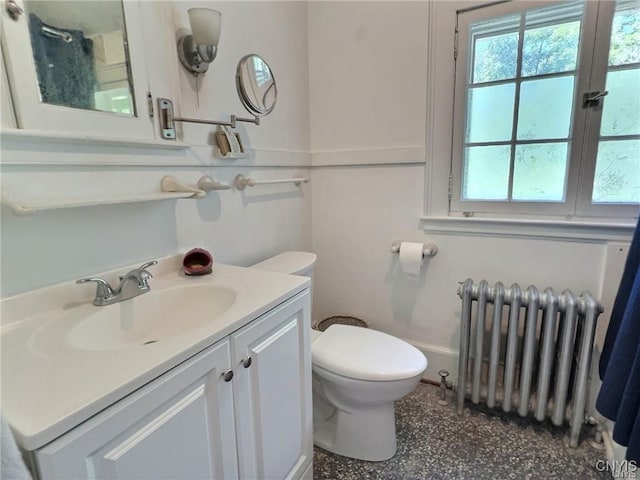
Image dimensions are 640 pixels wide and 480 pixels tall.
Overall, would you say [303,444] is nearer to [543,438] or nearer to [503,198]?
[543,438]

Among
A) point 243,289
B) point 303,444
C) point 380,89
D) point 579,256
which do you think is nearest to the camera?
point 243,289

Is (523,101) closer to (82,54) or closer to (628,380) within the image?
(628,380)

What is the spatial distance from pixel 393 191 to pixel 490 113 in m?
0.56

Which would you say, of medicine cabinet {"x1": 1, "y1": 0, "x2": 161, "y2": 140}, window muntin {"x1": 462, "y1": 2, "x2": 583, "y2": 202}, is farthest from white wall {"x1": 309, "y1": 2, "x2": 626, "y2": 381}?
medicine cabinet {"x1": 1, "y1": 0, "x2": 161, "y2": 140}

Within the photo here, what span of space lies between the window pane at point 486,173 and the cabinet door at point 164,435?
1.36m

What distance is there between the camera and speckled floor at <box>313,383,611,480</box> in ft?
4.29

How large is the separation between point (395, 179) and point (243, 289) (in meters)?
1.07

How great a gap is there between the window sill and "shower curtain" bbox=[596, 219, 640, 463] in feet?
0.79

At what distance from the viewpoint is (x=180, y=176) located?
3.98 feet

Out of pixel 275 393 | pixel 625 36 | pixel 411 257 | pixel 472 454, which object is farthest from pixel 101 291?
pixel 625 36

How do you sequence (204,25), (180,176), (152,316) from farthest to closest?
(180,176) < (204,25) < (152,316)

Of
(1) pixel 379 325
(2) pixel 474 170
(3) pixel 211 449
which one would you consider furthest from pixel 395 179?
(3) pixel 211 449

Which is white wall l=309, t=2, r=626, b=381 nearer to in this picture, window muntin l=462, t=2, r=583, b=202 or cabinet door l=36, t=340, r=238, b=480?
window muntin l=462, t=2, r=583, b=202

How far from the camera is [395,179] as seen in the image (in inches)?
69.6
